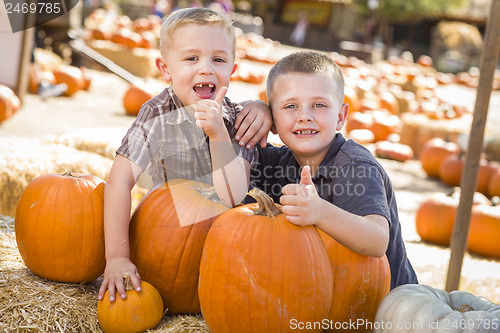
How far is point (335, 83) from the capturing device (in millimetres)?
2113

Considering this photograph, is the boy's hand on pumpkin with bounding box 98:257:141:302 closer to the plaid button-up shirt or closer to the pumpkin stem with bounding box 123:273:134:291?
the pumpkin stem with bounding box 123:273:134:291

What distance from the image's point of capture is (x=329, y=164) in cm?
205

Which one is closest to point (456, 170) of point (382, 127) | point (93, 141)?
point (382, 127)

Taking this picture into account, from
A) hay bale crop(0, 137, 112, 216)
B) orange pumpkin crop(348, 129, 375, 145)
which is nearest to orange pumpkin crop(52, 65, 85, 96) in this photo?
hay bale crop(0, 137, 112, 216)

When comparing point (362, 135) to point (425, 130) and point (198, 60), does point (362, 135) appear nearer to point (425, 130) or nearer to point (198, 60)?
point (425, 130)

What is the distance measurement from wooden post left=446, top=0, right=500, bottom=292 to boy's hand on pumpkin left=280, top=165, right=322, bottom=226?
2020 mm

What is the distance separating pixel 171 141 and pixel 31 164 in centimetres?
162

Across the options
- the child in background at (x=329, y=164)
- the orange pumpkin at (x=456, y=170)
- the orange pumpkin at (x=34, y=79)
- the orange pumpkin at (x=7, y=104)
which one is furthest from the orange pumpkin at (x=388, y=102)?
the child in background at (x=329, y=164)

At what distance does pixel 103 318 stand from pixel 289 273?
0.66 metres

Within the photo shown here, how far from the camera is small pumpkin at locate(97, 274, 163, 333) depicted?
1681 mm

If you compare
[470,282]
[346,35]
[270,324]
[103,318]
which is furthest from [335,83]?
[346,35]

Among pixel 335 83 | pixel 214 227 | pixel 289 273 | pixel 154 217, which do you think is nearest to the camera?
pixel 289 273

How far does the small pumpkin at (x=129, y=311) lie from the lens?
168 cm

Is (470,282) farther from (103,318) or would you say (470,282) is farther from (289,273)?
(103,318)
